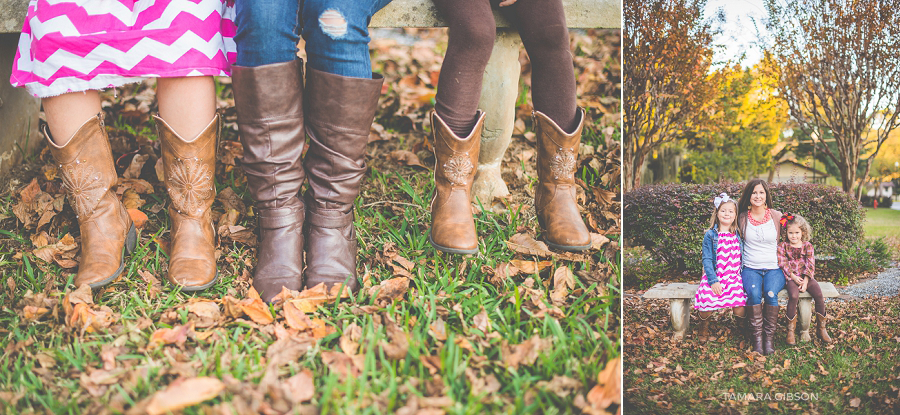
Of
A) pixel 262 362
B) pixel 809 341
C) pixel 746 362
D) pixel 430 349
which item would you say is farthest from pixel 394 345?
pixel 809 341

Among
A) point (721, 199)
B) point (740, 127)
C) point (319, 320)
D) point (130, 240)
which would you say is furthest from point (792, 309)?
point (130, 240)

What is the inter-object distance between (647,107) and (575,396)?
0.92 metres

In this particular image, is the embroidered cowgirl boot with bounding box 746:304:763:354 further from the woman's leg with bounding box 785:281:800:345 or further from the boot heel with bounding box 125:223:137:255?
the boot heel with bounding box 125:223:137:255

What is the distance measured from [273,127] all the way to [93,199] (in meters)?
0.68

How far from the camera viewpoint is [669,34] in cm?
157

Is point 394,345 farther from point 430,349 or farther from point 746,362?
point 746,362

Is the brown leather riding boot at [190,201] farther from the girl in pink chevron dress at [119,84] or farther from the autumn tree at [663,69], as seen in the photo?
the autumn tree at [663,69]

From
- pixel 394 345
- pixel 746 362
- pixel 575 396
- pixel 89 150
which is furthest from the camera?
pixel 89 150

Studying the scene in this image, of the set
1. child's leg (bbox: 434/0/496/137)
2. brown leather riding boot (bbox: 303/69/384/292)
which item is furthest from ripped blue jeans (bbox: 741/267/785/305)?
brown leather riding boot (bbox: 303/69/384/292)

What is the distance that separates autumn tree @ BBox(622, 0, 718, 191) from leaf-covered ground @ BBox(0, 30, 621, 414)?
45 centimetres

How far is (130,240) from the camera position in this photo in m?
1.81

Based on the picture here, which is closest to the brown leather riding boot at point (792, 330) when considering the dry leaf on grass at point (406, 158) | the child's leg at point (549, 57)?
the child's leg at point (549, 57)

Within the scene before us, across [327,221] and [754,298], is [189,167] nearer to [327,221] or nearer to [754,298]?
[327,221]

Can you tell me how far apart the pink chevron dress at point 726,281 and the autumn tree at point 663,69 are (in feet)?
1.02
